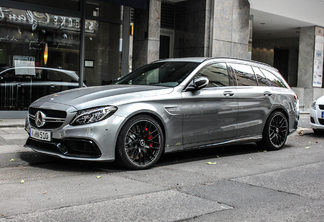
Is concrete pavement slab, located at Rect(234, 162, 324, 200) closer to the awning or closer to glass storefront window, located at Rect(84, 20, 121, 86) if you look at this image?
the awning

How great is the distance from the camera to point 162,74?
6656 mm

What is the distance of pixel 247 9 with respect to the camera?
16047 mm

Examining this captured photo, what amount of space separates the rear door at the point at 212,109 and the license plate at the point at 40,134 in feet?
6.55

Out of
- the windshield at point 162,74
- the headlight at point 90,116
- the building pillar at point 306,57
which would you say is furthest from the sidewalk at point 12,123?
the building pillar at point 306,57

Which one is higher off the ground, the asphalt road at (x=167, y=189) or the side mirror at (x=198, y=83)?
the side mirror at (x=198, y=83)

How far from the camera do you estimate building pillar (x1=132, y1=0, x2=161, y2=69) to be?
13555mm

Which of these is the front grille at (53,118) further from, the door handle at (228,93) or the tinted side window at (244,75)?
the tinted side window at (244,75)

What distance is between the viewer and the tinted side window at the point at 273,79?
26.2 feet

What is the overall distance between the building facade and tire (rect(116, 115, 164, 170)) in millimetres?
6756

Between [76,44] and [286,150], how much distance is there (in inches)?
290

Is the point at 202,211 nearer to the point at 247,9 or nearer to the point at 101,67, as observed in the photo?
the point at 101,67

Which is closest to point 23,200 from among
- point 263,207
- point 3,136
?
point 263,207

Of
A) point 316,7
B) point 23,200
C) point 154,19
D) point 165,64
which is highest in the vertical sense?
point 316,7

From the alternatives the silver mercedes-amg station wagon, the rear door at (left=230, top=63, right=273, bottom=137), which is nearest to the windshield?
the silver mercedes-amg station wagon
